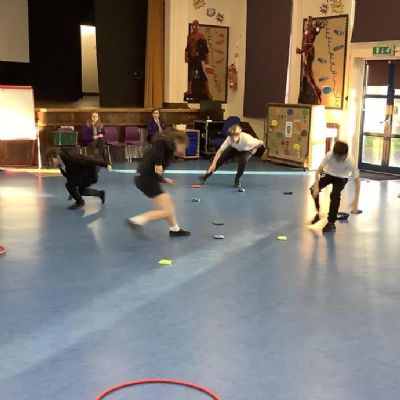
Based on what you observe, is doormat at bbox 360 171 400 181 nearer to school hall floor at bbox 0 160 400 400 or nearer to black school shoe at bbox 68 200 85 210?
school hall floor at bbox 0 160 400 400

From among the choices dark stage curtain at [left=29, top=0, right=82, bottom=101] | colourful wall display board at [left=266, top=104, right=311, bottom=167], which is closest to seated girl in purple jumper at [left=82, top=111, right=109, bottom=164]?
colourful wall display board at [left=266, top=104, right=311, bottom=167]

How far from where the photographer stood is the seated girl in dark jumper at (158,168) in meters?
6.09

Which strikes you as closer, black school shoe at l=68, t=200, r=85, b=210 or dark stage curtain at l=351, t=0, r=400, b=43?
black school shoe at l=68, t=200, r=85, b=210

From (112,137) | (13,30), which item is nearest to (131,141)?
(112,137)

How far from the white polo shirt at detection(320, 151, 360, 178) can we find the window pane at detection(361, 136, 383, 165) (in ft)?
18.3

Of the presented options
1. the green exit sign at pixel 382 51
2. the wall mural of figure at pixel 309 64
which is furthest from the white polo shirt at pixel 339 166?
the wall mural of figure at pixel 309 64

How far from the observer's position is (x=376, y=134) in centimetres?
1205

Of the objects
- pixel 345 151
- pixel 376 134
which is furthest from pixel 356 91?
pixel 345 151

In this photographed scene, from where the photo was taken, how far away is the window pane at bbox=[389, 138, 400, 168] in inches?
463

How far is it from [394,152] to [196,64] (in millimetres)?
5104

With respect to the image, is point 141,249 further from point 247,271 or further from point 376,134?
point 376,134

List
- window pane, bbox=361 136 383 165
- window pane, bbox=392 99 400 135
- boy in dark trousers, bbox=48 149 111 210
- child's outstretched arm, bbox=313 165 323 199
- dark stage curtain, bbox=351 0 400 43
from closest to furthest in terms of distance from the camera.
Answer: child's outstretched arm, bbox=313 165 323 199 → boy in dark trousers, bbox=48 149 111 210 → dark stage curtain, bbox=351 0 400 43 → window pane, bbox=392 99 400 135 → window pane, bbox=361 136 383 165

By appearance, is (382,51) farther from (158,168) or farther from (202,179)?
(158,168)

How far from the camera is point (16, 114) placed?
11.5 meters
